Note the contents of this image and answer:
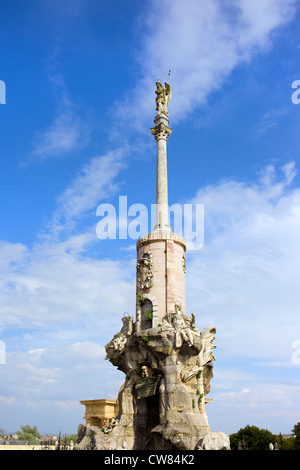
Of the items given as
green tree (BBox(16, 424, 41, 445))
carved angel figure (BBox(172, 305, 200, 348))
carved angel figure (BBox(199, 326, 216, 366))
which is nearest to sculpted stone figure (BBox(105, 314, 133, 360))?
carved angel figure (BBox(172, 305, 200, 348))

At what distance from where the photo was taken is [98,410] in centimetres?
3550

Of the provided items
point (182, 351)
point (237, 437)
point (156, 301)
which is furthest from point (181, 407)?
point (237, 437)

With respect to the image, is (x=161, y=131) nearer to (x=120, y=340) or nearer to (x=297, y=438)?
(x=120, y=340)

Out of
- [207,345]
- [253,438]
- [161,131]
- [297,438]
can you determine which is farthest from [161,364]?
[253,438]

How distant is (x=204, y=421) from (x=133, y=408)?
5.04m

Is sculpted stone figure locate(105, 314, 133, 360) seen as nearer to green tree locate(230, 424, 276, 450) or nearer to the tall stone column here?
the tall stone column

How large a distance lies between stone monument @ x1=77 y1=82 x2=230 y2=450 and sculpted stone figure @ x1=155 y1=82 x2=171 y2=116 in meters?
10.2

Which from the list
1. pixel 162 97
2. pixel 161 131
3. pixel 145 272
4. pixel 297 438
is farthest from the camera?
pixel 297 438

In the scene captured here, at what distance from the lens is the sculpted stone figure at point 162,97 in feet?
120

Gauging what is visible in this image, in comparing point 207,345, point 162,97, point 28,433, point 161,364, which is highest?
point 162,97

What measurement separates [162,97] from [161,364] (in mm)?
Answer: 22857

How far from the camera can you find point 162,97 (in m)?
36.9

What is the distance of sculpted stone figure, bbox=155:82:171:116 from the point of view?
120ft
